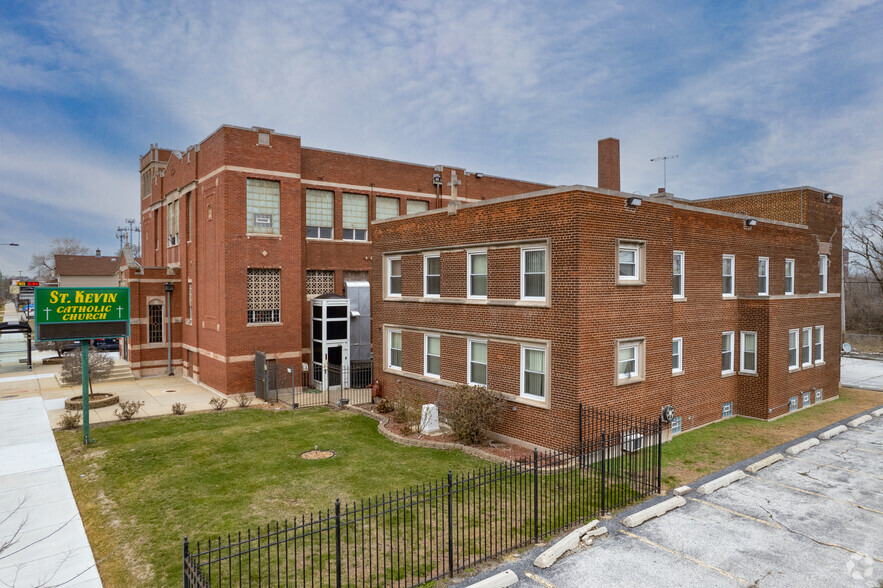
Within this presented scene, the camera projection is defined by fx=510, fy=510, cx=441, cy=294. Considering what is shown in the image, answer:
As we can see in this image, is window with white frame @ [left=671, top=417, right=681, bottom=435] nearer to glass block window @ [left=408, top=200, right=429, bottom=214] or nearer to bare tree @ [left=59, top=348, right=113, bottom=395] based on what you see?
glass block window @ [left=408, top=200, right=429, bottom=214]

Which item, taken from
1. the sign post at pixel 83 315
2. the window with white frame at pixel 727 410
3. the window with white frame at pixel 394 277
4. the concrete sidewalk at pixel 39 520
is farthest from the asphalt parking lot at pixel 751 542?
the sign post at pixel 83 315

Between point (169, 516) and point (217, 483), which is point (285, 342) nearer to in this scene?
point (217, 483)

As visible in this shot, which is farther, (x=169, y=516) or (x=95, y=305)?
(x=95, y=305)

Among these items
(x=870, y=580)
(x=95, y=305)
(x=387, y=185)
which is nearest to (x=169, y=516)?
(x=95, y=305)

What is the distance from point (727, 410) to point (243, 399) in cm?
2029

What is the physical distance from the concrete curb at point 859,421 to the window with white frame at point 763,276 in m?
5.83

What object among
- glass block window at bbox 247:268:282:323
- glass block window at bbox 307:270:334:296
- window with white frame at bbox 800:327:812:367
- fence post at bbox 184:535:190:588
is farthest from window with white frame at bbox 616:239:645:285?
glass block window at bbox 307:270:334:296

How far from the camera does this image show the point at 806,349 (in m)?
22.6

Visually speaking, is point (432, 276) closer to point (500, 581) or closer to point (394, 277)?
point (394, 277)

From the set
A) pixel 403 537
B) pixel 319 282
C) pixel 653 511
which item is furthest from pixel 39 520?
pixel 319 282

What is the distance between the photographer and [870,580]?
8867mm

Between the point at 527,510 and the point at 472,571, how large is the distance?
101 inches

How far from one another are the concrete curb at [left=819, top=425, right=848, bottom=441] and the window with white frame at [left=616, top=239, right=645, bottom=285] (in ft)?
30.2

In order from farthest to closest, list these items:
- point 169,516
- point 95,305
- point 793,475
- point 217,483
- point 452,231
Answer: point 452,231 < point 95,305 < point 793,475 < point 217,483 < point 169,516
